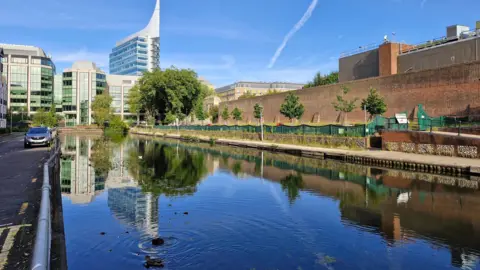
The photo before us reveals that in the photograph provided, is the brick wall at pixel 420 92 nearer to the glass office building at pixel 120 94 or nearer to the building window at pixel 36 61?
the glass office building at pixel 120 94

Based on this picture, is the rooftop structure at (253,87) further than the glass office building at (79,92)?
Yes

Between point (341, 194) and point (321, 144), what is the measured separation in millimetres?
20246

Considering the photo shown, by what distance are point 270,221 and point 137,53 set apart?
523 ft

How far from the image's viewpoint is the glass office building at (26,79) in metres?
108

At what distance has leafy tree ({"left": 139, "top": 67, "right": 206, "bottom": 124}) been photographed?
7150 cm

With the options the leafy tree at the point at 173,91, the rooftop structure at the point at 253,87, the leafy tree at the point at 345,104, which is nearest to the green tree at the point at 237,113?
the leafy tree at the point at 173,91

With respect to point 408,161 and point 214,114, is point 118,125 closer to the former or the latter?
point 214,114

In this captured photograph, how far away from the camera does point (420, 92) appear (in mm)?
37719

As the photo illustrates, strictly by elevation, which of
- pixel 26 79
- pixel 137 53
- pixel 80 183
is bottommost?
pixel 80 183

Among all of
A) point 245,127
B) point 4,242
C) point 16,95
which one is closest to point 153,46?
point 16,95

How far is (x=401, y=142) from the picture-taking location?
26031 millimetres

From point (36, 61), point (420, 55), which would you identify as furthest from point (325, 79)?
point (36, 61)

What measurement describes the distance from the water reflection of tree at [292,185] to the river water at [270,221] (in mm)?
39

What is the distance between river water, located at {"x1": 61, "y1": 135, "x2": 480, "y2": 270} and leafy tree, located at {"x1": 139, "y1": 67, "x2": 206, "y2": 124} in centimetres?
5498
